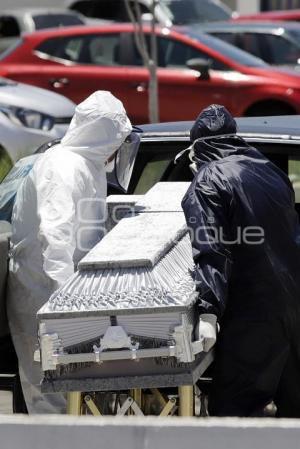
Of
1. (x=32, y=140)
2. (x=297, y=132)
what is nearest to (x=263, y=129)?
(x=297, y=132)

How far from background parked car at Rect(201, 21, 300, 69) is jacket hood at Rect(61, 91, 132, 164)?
11420 millimetres

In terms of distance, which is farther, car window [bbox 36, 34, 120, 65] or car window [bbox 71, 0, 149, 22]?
car window [bbox 71, 0, 149, 22]

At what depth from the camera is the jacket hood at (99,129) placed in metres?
5.19

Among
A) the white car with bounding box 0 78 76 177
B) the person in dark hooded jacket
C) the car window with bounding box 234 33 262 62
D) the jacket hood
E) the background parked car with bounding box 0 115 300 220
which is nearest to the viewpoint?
the person in dark hooded jacket

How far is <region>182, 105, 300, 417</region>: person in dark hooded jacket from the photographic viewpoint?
4.58 metres

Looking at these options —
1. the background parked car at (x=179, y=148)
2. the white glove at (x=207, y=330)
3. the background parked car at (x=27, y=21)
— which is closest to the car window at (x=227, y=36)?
the background parked car at (x=27, y=21)

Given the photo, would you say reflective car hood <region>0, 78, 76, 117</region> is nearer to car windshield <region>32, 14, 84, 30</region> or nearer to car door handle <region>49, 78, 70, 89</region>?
car door handle <region>49, 78, 70, 89</region>

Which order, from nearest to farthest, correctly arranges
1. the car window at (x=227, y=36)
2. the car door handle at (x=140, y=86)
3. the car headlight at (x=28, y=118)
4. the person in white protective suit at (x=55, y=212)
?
the person in white protective suit at (x=55, y=212), the car headlight at (x=28, y=118), the car door handle at (x=140, y=86), the car window at (x=227, y=36)

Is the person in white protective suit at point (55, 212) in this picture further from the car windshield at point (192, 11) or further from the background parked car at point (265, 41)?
the car windshield at point (192, 11)

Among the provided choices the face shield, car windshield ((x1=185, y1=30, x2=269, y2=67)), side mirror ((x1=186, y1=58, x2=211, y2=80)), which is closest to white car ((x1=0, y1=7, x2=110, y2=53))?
car windshield ((x1=185, y1=30, x2=269, y2=67))

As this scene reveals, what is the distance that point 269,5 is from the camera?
29453 mm

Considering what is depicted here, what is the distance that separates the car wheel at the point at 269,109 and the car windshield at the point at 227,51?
0.61 metres

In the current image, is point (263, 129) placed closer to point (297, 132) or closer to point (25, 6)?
point (297, 132)

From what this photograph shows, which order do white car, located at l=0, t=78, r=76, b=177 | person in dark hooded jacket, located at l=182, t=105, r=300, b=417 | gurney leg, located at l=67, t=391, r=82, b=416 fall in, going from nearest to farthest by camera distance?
gurney leg, located at l=67, t=391, r=82, b=416 → person in dark hooded jacket, located at l=182, t=105, r=300, b=417 → white car, located at l=0, t=78, r=76, b=177
